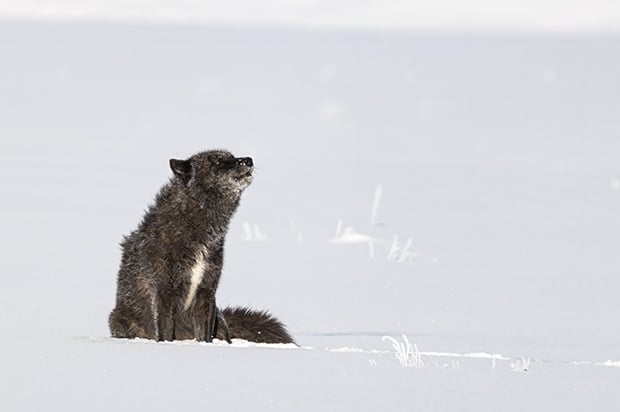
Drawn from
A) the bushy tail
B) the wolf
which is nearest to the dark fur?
the wolf

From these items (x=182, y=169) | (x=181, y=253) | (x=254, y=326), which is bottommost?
(x=254, y=326)

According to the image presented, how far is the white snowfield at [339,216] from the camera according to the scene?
593 centimetres

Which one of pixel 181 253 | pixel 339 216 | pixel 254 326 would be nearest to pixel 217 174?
pixel 181 253

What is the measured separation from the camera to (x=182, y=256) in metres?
7.50

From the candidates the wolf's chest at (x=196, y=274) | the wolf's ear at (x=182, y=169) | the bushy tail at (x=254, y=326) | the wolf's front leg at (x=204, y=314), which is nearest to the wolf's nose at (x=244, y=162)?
the wolf's ear at (x=182, y=169)

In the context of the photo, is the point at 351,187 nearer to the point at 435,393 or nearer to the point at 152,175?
the point at 152,175

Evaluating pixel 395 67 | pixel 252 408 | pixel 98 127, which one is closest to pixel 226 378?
pixel 252 408

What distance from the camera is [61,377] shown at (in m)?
5.71

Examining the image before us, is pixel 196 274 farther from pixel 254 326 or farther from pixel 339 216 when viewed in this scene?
pixel 339 216

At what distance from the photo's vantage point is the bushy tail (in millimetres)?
8031

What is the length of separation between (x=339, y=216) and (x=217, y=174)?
779 cm

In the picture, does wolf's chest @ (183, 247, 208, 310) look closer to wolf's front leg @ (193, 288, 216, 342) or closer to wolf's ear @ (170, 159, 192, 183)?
wolf's front leg @ (193, 288, 216, 342)

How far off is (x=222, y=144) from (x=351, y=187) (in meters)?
3.06

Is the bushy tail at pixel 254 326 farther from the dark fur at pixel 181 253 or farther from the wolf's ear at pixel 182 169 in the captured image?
the wolf's ear at pixel 182 169
